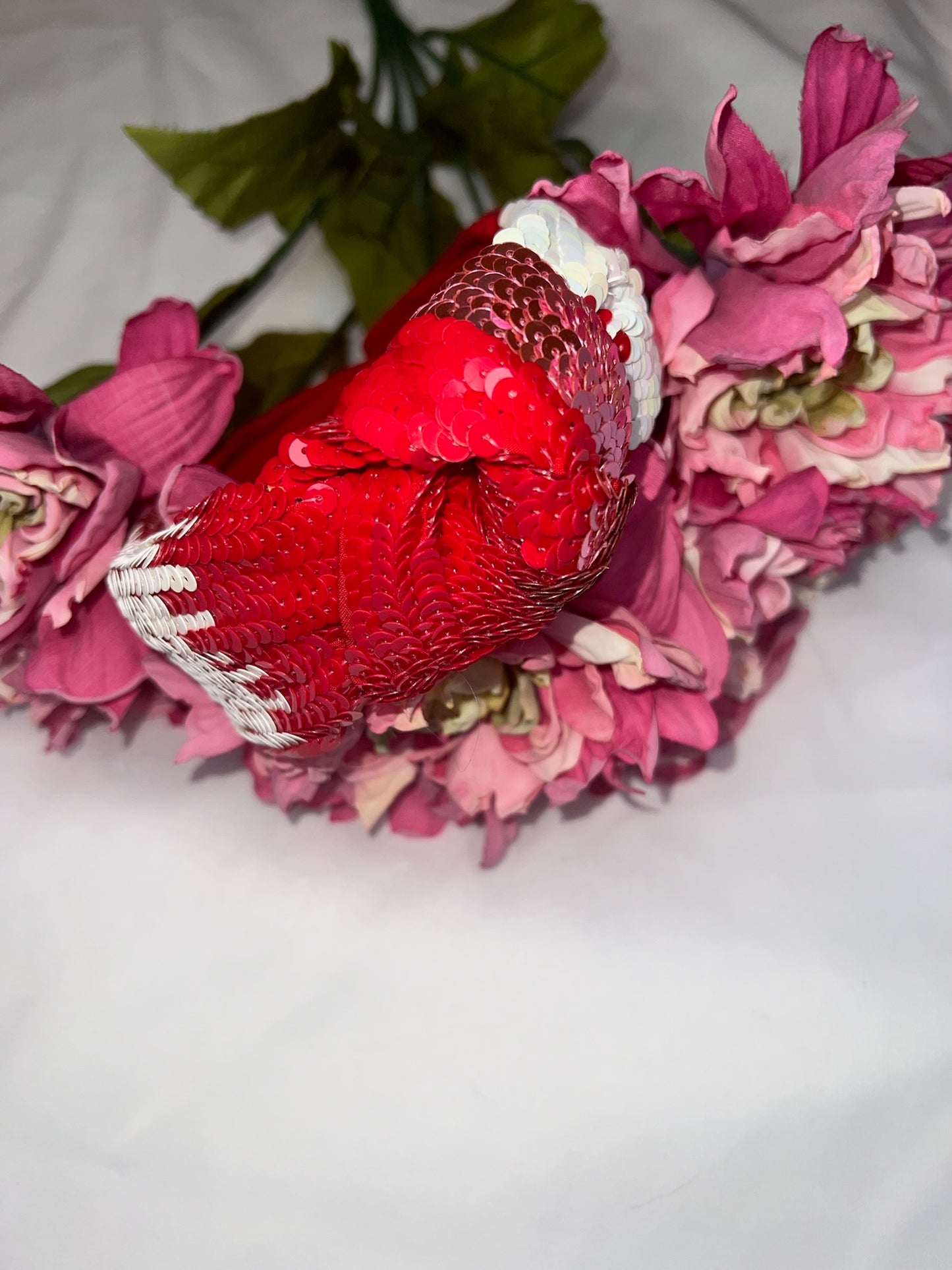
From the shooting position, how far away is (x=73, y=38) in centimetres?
48

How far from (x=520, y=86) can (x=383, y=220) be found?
0.27 feet

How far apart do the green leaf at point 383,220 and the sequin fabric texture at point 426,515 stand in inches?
7.4

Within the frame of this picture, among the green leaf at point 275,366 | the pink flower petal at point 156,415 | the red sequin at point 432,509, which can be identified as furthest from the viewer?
the green leaf at point 275,366

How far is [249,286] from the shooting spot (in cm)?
46

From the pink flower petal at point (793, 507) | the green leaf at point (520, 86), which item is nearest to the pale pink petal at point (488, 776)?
the pink flower petal at point (793, 507)

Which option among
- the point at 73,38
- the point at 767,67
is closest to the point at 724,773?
the point at 767,67

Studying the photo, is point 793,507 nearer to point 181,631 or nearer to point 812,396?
point 812,396

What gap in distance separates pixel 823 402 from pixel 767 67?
0.18 metres

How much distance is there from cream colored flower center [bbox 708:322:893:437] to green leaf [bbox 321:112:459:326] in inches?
7.1

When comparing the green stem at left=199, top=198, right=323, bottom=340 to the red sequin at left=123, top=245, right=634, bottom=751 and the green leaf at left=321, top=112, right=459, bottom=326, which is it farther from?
the red sequin at left=123, top=245, right=634, bottom=751

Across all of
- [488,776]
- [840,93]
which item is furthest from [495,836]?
[840,93]

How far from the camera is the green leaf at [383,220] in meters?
0.46

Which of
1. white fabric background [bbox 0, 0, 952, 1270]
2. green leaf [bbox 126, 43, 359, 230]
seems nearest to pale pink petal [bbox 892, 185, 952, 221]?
white fabric background [bbox 0, 0, 952, 1270]

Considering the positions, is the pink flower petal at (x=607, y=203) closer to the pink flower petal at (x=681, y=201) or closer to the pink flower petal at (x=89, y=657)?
the pink flower petal at (x=681, y=201)
